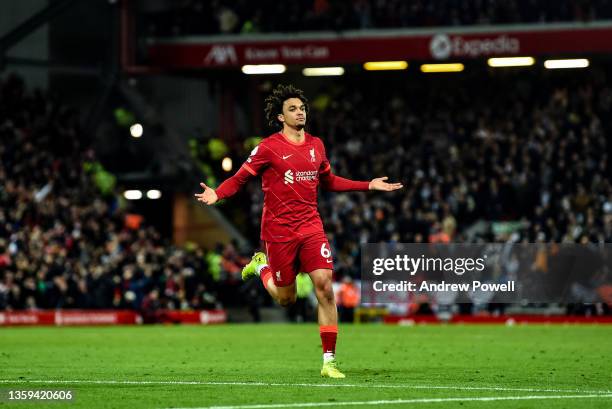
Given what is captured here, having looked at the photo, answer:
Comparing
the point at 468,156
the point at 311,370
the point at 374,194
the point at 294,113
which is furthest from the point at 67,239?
the point at 294,113

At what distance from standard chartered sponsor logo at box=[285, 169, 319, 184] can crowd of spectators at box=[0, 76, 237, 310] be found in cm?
2170

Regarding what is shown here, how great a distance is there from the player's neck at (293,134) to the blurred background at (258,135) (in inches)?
814

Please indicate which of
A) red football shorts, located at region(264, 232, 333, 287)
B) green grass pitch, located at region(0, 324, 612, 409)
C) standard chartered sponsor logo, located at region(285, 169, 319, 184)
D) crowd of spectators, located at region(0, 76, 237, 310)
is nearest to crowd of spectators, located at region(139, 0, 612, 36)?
crowd of spectators, located at region(0, 76, 237, 310)

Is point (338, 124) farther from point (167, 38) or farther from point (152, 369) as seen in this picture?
point (152, 369)

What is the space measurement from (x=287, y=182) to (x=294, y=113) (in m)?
0.73

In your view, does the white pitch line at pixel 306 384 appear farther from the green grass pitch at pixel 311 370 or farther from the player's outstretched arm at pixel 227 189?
the player's outstretched arm at pixel 227 189

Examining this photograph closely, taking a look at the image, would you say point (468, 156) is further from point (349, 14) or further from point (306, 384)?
point (306, 384)

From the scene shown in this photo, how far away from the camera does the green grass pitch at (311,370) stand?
11.4 metres

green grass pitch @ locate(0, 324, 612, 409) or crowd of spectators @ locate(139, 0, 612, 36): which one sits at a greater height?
crowd of spectators @ locate(139, 0, 612, 36)

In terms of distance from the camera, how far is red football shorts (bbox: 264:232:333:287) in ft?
45.5

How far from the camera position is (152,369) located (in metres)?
15.4

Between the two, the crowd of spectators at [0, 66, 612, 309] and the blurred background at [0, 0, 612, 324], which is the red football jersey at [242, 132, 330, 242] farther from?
the blurred background at [0, 0, 612, 324]

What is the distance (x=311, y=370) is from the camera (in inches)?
594

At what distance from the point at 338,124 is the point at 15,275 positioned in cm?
1493
